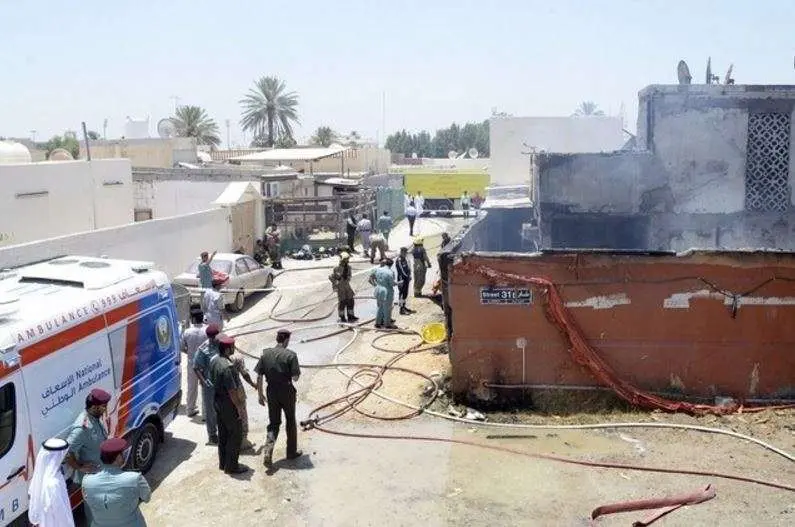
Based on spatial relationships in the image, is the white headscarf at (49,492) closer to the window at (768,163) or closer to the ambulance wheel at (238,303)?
the ambulance wheel at (238,303)

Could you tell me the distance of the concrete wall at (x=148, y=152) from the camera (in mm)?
45094

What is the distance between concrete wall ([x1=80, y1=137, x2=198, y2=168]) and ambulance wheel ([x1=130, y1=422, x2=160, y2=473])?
1493 inches

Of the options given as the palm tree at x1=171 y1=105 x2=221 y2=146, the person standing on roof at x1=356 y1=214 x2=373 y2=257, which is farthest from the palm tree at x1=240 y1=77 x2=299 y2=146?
the person standing on roof at x1=356 y1=214 x2=373 y2=257

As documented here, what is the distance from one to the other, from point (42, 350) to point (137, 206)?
22.6 metres

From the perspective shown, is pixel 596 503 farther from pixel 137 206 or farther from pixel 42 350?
pixel 137 206

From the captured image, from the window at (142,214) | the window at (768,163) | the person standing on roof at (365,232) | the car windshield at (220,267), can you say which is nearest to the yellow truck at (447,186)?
the person standing on roof at (365,232)

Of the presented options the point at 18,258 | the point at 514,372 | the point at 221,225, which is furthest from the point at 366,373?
the point at 221,225

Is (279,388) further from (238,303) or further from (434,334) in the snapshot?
(238,303)

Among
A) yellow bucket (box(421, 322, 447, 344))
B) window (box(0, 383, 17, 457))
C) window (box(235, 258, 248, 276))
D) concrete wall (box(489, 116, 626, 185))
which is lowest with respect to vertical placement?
yellow bucket (box(421, 322, 447, 344))

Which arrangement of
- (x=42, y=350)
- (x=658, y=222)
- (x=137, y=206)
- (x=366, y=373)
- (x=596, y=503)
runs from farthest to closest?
(x=137, y=206)
(x=658, y=222)
(x=366, y=373)
(x=596, y=503)
(x=42, y=350)

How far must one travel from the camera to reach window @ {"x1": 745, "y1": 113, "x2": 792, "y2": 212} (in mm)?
12680

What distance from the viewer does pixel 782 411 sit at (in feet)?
32.0

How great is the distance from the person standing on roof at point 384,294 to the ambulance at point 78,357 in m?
5.64

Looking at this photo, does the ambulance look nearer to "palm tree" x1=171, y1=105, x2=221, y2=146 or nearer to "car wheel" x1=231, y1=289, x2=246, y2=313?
"car wheel" x1=231, y1=289, x2=246, y2=313
